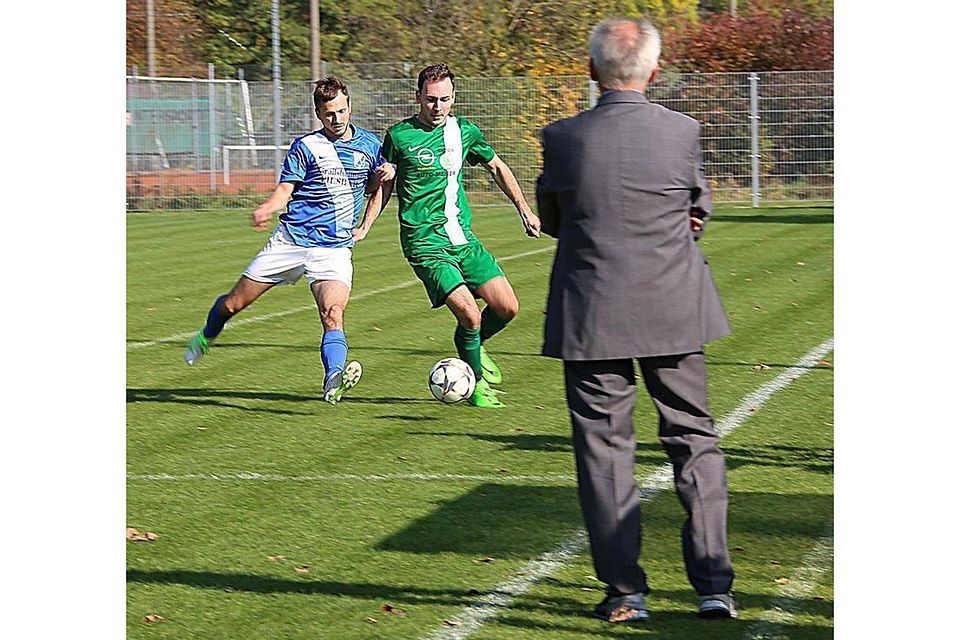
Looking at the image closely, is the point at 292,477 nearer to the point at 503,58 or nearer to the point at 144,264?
the point at 144,264

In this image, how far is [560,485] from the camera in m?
7.66

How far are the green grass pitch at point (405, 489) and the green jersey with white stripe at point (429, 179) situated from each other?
1023mm

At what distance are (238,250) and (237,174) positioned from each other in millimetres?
11240

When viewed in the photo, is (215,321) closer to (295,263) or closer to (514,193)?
(295,263)

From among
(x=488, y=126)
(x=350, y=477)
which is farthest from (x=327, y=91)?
(x=488, y=126)

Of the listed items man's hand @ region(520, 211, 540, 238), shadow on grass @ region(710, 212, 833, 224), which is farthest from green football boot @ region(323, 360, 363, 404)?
shadow on grass @ region(710, 212, 833, 224)

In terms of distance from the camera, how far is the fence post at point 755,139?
1208 inches

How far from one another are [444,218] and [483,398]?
1110 millimetres

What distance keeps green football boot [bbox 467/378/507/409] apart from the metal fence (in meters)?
20.8

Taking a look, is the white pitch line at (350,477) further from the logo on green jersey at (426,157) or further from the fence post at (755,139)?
the fence post at (755,139)

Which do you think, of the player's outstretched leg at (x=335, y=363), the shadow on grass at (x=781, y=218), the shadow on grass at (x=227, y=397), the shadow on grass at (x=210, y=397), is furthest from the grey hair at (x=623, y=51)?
the shadow on grass at (x=781, y=218)

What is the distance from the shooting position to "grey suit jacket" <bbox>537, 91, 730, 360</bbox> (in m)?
5.20
